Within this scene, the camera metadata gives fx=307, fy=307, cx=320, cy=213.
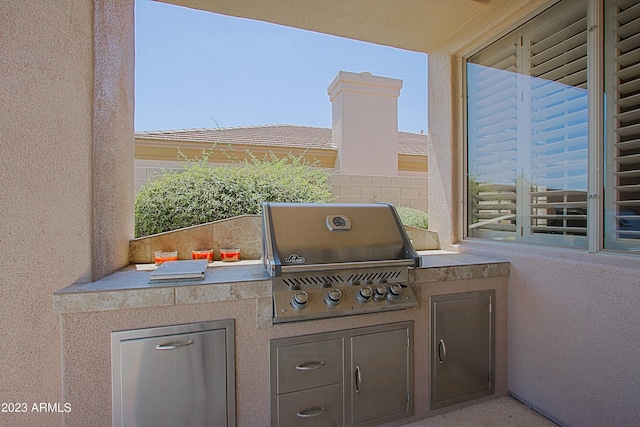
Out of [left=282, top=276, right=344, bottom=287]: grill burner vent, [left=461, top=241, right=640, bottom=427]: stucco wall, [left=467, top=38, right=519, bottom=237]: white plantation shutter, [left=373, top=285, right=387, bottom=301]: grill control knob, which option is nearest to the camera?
[left=461, top=241, right=640, bottom=427]: stucco wall

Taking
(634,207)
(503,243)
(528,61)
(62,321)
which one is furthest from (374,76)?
(62,321)

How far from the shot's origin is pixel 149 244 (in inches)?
114

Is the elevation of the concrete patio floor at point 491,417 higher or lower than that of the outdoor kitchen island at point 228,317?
lower

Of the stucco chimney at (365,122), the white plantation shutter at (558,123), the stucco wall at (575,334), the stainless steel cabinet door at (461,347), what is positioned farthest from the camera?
the stucco chimney at (365,122)

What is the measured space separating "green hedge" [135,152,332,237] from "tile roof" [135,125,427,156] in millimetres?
3420

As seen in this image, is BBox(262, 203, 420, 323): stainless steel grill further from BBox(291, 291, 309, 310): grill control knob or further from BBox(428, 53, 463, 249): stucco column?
BBox(428, 53, 463, 249): stucco column

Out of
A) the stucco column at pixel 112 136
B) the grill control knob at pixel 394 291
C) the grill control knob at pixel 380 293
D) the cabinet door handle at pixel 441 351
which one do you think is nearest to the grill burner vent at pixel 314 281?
the grill control knob at pixel 380 293

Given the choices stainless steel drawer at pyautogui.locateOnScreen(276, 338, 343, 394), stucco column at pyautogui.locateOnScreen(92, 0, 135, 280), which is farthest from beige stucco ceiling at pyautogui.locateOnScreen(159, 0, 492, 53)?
stainless steel drawer at pyautogui.locateOnScreen(276, 338, 343, 394)

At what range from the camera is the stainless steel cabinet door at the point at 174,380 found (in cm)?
190

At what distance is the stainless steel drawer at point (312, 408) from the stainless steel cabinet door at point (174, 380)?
410mm

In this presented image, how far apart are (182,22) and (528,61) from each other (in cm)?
560

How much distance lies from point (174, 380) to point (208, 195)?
2.08 meters

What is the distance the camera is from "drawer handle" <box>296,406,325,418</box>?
2.21 meters

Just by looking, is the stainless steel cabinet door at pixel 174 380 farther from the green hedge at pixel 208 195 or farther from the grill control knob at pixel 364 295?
the green hedge at pixel 208 195
